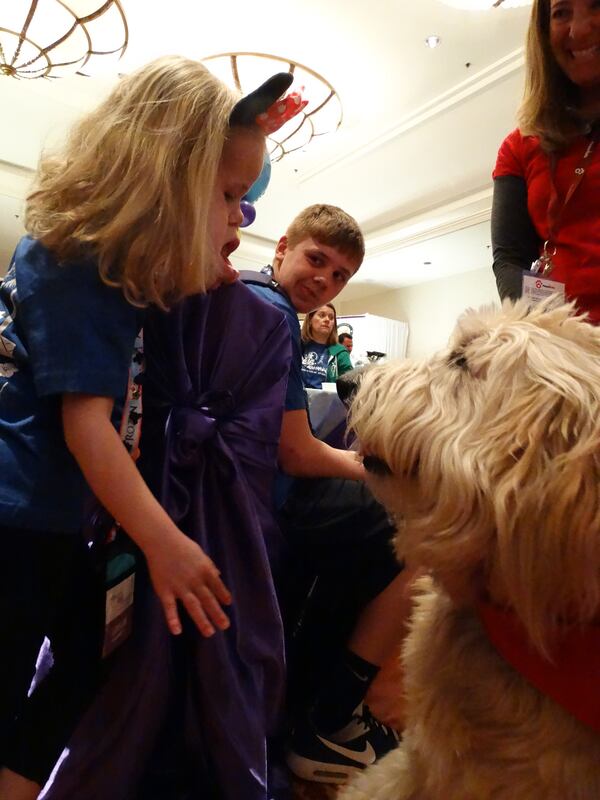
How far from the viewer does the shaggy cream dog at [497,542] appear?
588mm

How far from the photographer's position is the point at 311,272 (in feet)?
5.15

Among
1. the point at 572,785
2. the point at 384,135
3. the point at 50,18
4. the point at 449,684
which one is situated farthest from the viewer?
the point at 384,135

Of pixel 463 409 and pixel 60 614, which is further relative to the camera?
pixel 60 614

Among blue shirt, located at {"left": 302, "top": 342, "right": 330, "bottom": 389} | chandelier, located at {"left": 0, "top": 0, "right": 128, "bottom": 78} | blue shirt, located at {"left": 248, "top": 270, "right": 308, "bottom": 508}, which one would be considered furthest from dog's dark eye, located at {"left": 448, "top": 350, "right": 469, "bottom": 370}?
chandelier, located at {"left": 0, "top": 0, "right": 128, "bottom": 78}

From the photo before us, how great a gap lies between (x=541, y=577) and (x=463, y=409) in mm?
242

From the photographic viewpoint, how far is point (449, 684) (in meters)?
0.71

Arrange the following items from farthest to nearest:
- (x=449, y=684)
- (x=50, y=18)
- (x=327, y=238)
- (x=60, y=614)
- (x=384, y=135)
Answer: (x=384, y=135) → (x=50, y=18) → (x=327, y=238) → (x=60, y=614) → (x=449, y=684)

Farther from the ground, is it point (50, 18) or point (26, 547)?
point (50, 18)

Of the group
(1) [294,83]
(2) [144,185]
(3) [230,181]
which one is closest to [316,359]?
(1) [294,83]

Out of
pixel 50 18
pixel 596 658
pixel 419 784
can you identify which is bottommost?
pixel 419 784

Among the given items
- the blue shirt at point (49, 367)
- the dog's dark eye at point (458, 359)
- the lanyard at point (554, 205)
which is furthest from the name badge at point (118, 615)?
the lanyard at point (554, 205)

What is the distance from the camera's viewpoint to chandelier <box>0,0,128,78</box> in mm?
2492

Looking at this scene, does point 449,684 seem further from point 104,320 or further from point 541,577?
point 104,320

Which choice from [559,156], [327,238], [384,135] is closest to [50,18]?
[327,238]
